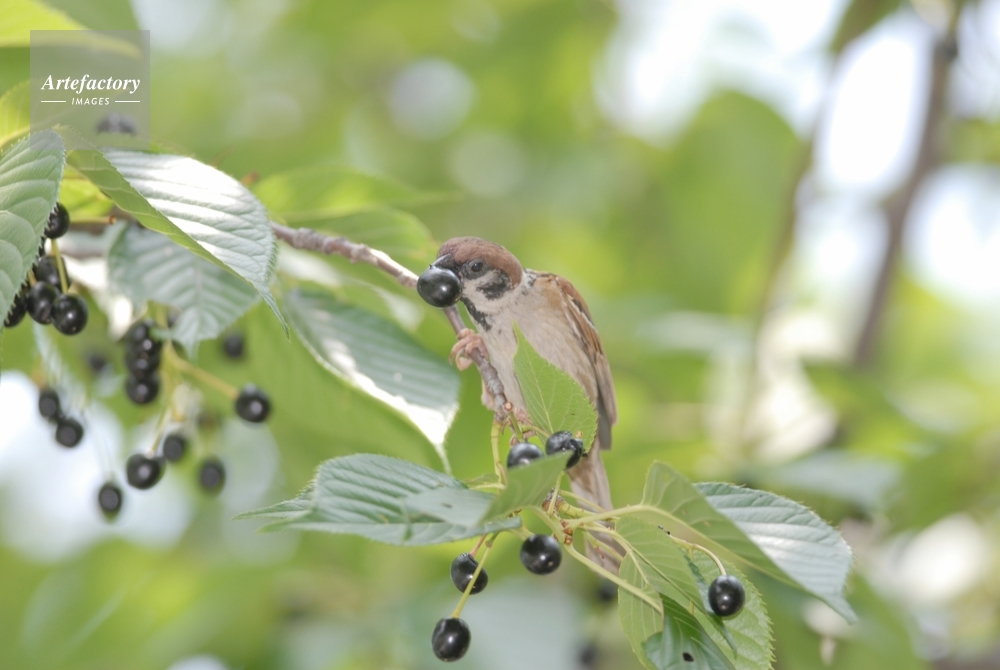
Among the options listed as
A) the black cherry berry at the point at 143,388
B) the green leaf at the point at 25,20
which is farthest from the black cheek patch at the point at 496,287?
the green leaf at the point at 25,20

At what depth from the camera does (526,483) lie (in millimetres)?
1398

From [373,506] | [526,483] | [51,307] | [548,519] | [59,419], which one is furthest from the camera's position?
[59,419]

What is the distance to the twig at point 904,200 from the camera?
4.68 m

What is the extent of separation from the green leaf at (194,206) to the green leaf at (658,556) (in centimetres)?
73

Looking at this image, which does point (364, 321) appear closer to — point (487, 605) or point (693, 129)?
point (487, 605)

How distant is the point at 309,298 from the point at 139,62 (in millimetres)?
1263

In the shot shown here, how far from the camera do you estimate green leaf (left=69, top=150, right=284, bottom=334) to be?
1.58 metres

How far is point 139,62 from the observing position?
3.01 m

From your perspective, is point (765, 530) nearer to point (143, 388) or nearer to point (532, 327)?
point (532, 327)

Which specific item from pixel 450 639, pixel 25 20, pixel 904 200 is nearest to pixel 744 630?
A: pixel 450 639

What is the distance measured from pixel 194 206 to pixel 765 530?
3.92 ft

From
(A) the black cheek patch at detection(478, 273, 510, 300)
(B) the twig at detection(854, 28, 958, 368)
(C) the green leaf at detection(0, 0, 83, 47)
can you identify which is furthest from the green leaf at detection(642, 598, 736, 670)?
(B) the twig at detection(854, 28, 958, 368)

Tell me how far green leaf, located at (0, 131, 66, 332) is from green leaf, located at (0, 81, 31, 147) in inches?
12.6

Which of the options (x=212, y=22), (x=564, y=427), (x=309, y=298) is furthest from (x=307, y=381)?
(x=212, y=22)
